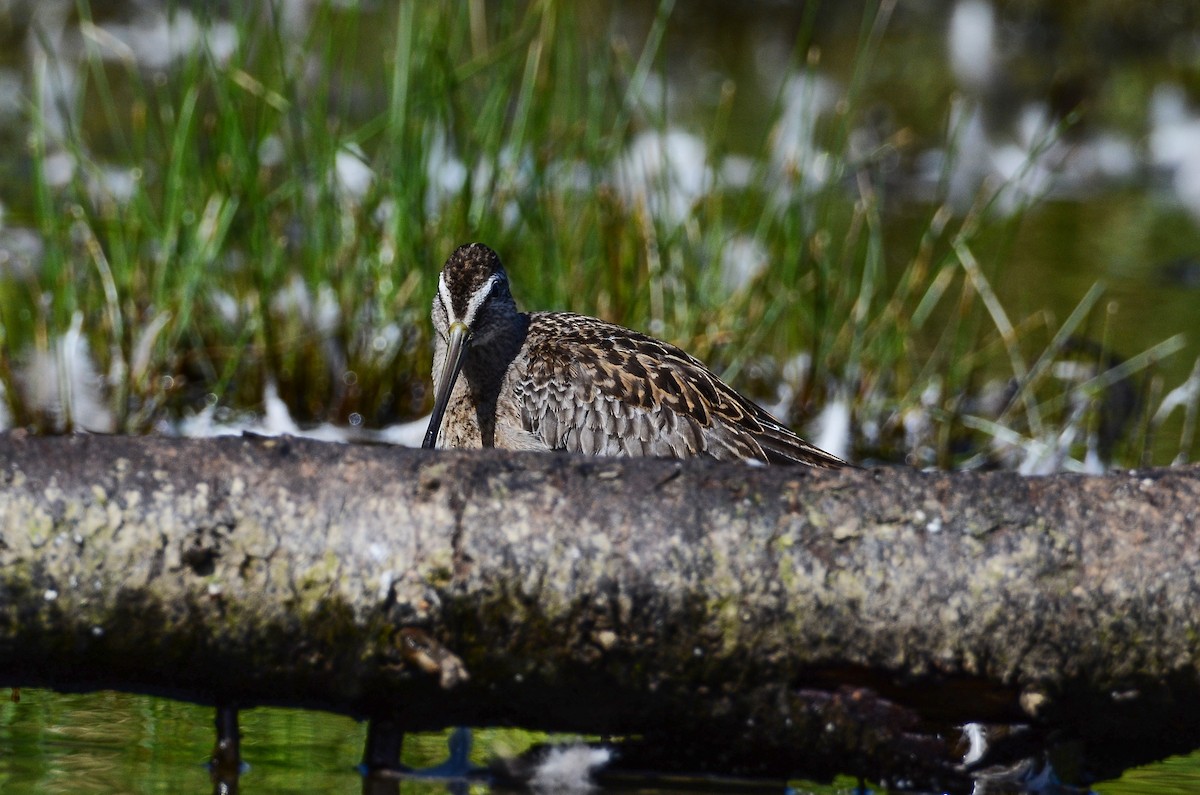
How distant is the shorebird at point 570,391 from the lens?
4004mm

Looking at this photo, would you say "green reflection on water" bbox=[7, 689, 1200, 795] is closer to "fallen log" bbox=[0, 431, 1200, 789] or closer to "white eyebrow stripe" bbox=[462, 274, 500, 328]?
"fallen log" bbox=[0, 431, 1200, 789]

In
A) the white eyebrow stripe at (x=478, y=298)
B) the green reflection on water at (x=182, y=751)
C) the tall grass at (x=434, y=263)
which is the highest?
the tall grass at (x=434, y=263)

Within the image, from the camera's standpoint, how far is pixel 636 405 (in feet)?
13.4

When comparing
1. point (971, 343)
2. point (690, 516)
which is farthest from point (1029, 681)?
point (971, 343)

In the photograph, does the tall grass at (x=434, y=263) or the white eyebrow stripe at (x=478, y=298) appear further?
the tall grass at (x=434, y=263)

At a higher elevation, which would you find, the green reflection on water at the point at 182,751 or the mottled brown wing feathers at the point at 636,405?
the mottled brown wing feathers at the point at 636,405

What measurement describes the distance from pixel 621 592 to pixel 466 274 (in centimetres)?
177

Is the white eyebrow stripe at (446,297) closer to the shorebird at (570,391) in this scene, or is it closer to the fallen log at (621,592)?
the shorebird at (570,391)

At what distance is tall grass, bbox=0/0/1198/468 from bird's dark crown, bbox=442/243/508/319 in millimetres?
732

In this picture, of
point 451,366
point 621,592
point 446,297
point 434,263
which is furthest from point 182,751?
point 434,263

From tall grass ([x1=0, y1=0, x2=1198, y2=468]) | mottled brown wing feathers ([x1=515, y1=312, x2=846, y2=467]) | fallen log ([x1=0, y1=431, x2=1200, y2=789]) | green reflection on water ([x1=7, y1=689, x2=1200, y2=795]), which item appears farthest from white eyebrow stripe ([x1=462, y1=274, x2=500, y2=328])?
fallen log ([x1=0, y1=431, x2=1200, y2=789])

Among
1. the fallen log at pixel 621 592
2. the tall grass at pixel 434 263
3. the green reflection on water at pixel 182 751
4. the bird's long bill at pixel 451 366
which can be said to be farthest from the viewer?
the tall grass at pixel 434 263

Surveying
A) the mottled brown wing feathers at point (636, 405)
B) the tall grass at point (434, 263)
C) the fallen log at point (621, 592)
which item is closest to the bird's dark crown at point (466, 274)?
the mottled brown wing feathers at point (636, 405)

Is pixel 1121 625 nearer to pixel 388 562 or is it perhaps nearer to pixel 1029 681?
pixel 1029 681
